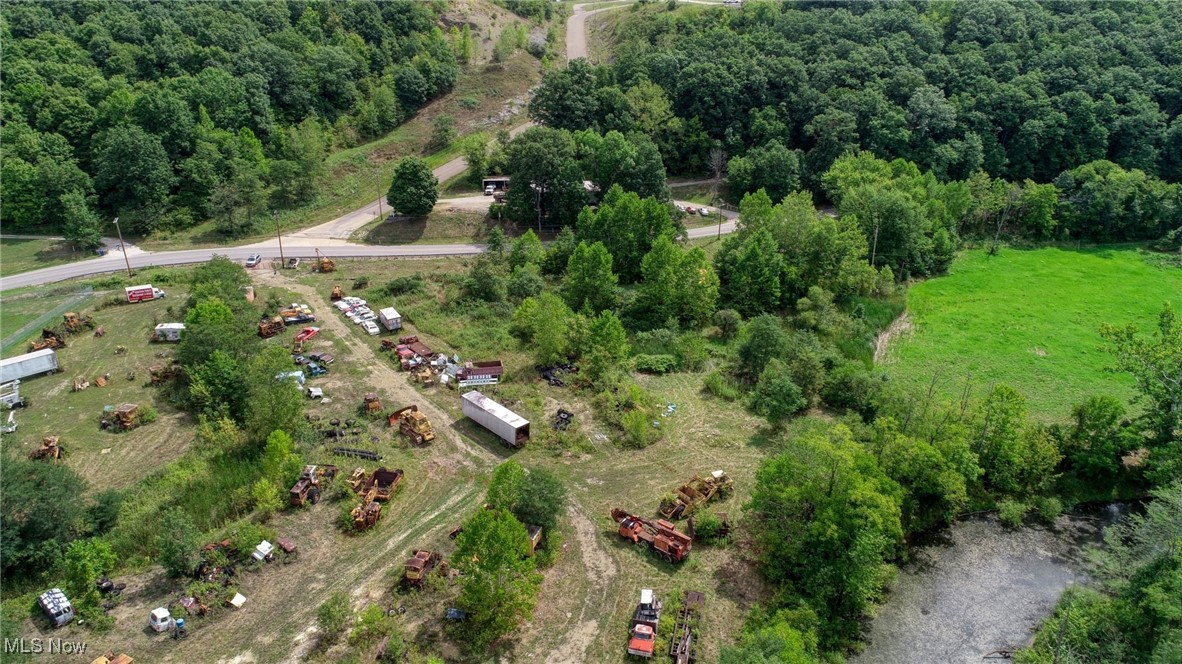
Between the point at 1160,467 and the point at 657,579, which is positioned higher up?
the point at 1160,467

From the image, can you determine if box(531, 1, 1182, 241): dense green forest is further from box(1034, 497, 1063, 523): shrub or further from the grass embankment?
box(1034, 497, 1063, 523): shrub

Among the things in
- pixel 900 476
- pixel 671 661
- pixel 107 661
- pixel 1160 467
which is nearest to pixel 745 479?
pixel 900 476

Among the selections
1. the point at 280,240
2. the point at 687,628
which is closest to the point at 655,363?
the point at 687,628

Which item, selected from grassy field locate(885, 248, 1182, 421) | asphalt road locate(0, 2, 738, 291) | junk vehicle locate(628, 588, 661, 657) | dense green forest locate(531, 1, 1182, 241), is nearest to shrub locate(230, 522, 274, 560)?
junk vehicle locate(628, 588, 661, 657)

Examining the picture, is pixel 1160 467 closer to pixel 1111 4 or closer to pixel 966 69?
pixel 966 69

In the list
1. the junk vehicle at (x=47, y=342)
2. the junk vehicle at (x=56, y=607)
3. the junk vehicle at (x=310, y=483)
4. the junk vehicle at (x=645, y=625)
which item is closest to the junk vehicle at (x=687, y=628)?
the junk vehicle at (x=645, y=625)
